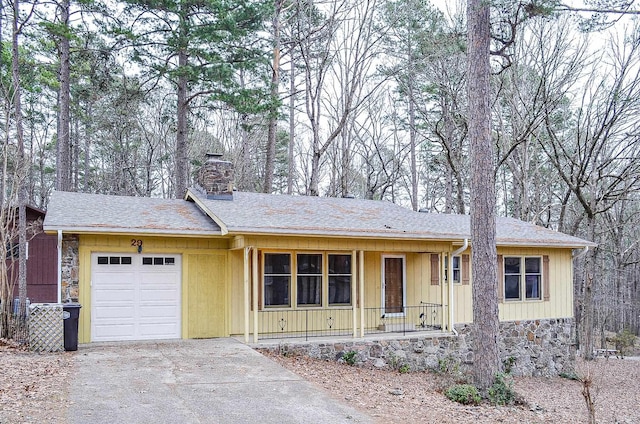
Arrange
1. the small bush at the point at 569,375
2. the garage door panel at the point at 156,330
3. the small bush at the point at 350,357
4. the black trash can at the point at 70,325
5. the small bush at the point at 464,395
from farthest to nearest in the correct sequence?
the small bush at the point at 569,375 < the small bush at the point at 350,357 < the garage door panel at the point at 156,330 < the black trash can at the point at 70,325 < the small bush at the point at 464,395

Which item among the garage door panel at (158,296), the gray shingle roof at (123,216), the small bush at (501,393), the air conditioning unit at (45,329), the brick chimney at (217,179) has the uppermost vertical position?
the brick chimney at (217,179)

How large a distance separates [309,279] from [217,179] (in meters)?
3.02

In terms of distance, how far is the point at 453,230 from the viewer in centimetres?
1276

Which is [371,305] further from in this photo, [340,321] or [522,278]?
[522,278]

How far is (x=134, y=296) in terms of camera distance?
1069 cm

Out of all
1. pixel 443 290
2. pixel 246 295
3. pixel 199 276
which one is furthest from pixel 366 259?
pixel 199 276

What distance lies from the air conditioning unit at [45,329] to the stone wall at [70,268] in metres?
0.78

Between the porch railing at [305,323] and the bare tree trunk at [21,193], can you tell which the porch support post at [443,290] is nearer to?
the porch railing at [305,323]

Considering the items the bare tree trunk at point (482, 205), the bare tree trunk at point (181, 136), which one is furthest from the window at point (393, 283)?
the bare tree trunk at point (181, 136)

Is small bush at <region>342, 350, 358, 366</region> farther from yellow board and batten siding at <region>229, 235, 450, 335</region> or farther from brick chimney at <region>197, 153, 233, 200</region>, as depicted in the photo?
brick chimney at <region>197, 153, 233, 200</region>

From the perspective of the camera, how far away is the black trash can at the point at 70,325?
30.6 ft

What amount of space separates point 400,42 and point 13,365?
55.3 ft

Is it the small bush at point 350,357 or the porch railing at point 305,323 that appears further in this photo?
the porch railing at point 305,323

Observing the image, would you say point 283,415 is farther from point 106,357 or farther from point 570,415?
point 570,415
